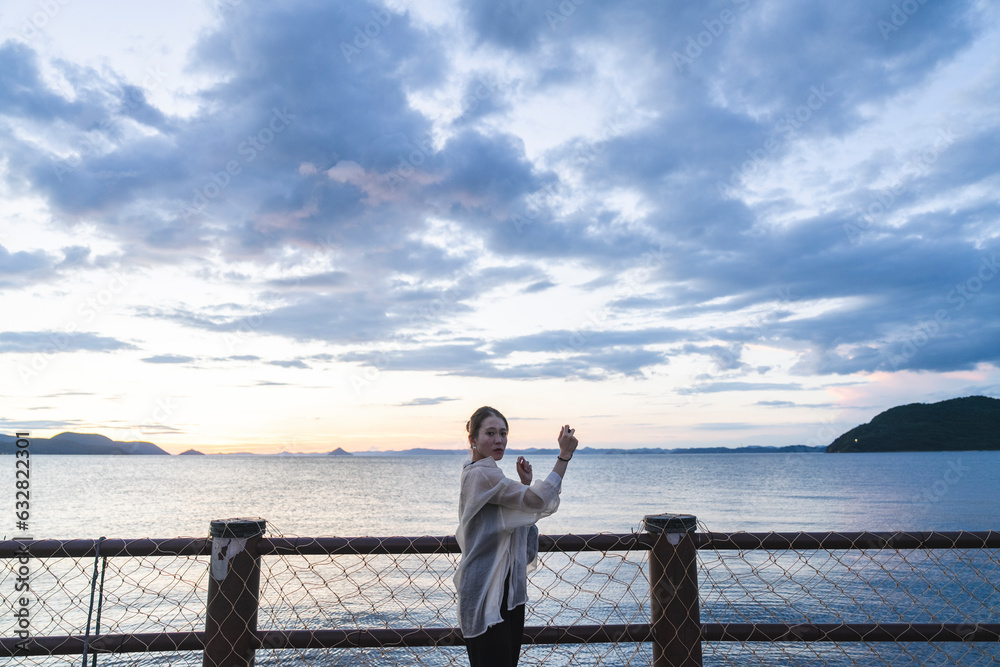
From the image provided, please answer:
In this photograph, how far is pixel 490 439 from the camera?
2787 millimetres

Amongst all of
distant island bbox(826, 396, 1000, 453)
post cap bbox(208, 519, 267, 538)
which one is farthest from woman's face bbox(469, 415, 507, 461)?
distant island bbox(826, 396, 1000, 453)

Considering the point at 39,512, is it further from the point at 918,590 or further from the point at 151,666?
the point at 918,590

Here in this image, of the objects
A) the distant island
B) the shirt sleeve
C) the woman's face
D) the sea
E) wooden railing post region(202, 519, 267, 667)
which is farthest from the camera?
the distant island

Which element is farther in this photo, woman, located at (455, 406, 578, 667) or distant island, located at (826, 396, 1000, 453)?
distant island, located at (826, 396, 1000, 453)

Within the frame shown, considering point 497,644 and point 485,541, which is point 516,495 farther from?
point 497,644

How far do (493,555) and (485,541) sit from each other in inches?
3.3

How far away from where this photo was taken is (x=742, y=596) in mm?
12711

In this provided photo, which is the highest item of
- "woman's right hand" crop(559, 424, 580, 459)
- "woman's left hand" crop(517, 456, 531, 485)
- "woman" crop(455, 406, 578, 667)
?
"woman's right hand" crop(559, 424, 580, 459)

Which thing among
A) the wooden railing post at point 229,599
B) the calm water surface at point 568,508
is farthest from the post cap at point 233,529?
the calm water surface at point 568,508

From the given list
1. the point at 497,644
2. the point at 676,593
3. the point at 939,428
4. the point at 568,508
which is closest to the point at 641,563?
the point at 676,593

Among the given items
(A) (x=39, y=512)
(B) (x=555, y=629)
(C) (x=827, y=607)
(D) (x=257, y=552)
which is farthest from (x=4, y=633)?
(A) (x=39, y=512)

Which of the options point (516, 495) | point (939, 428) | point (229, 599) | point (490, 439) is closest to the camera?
→ point (516, 495)

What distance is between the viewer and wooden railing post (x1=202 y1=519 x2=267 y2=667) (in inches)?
124

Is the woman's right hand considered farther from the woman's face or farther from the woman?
the woman's face
